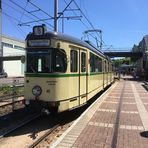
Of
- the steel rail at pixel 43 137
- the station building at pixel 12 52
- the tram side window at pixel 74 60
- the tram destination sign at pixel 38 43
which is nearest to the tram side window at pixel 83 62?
the tram side window at pixel 74 60

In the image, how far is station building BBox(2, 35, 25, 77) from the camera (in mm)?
95812

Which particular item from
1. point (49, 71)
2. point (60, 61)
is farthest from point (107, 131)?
point (60, 61)

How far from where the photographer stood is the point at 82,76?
1334 centimetres

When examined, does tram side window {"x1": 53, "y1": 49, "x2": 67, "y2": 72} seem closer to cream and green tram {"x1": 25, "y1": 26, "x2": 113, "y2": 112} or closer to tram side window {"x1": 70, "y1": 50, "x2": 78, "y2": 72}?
cream and green tram {"x1": 25, "y1": 26, "x2": 113, "y2": 112}

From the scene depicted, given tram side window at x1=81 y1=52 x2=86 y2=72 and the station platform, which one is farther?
tram side window at x1=81 y1=52 x2=86 y2=72

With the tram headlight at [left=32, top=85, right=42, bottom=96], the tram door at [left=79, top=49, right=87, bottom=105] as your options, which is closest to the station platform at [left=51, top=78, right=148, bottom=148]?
the tram door at [left=79, top=49, right=87, bottom=105]

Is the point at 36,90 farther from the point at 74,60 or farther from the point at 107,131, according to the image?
the point at 107,131

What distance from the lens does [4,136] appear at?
33.3 feet

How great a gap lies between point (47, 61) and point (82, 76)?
236 centimetres

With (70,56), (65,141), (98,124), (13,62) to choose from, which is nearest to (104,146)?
(65,141)

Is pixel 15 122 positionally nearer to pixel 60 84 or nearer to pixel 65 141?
pixel 60 84

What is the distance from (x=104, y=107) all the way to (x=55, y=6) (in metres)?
8.90

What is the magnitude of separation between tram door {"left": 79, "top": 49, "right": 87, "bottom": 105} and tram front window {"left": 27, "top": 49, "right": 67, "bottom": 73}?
153 cm

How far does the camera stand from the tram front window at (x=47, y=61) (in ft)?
37.2
